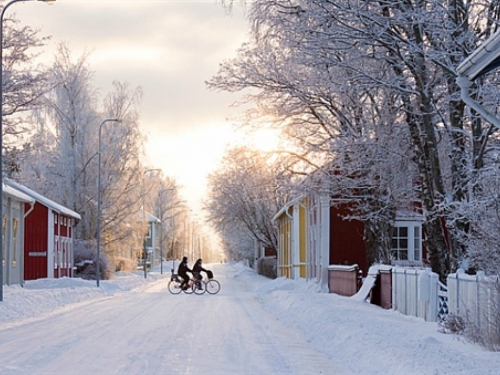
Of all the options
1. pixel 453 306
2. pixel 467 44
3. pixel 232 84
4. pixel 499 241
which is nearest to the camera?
pixel 499 241

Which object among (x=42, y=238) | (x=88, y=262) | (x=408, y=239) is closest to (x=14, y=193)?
(x=42, y=238)

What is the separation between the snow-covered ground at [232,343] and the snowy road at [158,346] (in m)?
0.02

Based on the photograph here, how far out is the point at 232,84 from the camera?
27.3m

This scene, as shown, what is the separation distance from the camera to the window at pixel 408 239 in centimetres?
3612

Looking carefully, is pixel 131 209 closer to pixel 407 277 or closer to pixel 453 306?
pixel 407 277

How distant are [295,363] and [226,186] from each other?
43565mm

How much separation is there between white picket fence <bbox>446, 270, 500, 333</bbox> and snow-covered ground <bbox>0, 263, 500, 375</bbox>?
0.49 meters

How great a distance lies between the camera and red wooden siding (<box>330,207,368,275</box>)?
3538 cm

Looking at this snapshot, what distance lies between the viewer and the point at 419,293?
715 inches

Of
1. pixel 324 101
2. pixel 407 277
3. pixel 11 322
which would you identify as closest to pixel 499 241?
pixel 407 277

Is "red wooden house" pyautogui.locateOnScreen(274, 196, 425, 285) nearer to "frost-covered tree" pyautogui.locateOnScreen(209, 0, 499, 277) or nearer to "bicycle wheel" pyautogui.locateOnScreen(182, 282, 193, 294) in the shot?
"bicycle wheel" pyautogui.locateOnScreen(182, 282, 193, 294)

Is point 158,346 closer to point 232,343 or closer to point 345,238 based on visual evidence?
point 232,343

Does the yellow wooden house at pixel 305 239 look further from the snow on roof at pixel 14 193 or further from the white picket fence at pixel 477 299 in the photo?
the white picket fence at pixel 477 299

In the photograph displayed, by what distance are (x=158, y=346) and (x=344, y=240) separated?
72.1ft
